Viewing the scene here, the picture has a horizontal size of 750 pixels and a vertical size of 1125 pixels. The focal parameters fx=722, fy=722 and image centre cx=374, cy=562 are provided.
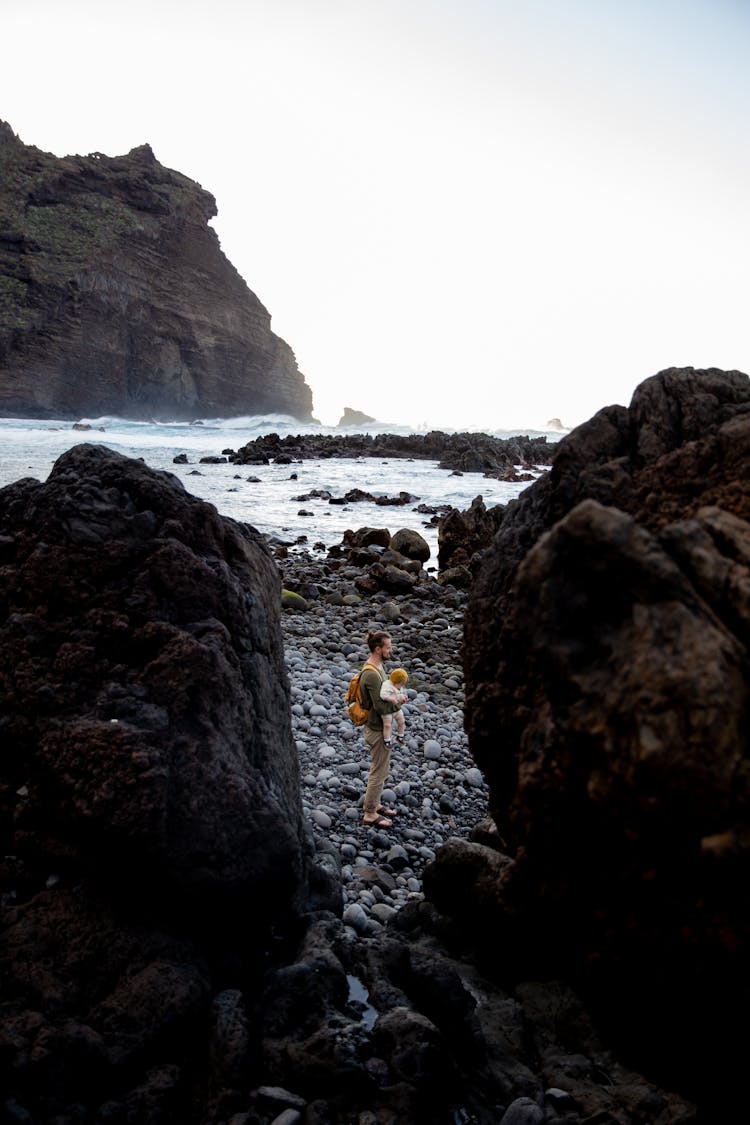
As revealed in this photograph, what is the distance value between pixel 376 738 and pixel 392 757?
114cm

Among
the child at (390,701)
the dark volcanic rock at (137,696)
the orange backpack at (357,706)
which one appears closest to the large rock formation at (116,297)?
the orange backpack at (357,706)

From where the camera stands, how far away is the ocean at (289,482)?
21953 millimetres

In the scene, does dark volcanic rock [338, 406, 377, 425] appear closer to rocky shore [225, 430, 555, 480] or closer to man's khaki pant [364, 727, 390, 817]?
rocky shore [225, 430, 555, 480]

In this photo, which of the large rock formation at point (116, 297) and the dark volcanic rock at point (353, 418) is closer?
the large rock formation at point (116, 297)

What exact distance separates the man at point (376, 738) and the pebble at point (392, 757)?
0.10 metres

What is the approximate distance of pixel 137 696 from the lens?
344cm

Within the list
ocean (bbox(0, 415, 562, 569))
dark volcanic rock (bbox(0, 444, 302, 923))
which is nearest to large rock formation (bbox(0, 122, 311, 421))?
ocean (bbox(0, 415, 562, 569))

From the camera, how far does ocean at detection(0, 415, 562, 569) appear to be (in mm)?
21953

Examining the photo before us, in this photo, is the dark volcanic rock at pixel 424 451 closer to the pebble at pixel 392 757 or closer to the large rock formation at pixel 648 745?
the pebble at pixel 392 757

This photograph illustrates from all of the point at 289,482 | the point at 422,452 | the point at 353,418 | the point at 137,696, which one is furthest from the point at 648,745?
the point at 353,418

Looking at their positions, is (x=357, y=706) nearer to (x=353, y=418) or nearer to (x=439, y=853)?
(x=439, y=853)

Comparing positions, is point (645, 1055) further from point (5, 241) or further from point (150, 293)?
point (150, 293)

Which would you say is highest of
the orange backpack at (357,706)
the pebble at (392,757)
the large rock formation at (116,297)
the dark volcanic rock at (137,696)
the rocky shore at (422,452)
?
the large rock formation at (116,297)

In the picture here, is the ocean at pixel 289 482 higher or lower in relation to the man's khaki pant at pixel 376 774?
higher
